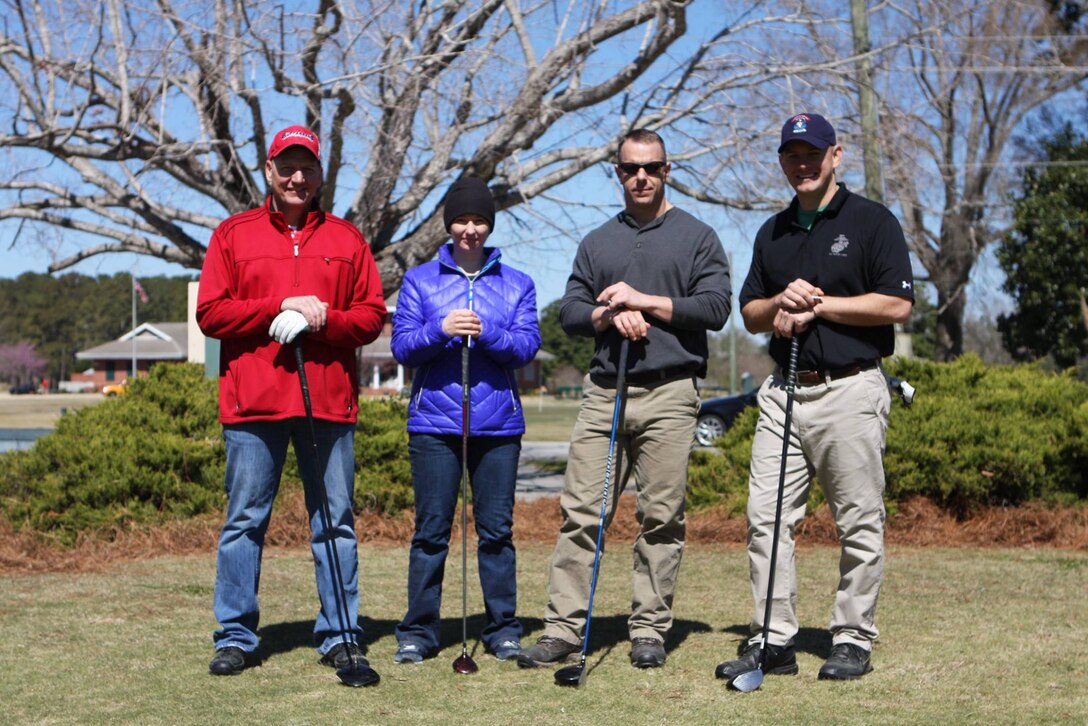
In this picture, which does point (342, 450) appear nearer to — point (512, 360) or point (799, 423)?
point (512, 360)

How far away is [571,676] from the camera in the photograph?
14.6ft

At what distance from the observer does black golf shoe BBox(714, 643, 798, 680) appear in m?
4.53

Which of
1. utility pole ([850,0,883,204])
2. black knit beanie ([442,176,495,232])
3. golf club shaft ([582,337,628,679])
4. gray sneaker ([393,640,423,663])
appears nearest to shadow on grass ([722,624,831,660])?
golf club shaft ([582,337,628,679])

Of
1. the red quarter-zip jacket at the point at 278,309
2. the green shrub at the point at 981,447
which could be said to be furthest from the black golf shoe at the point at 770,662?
the green shrub at the point at 981,447

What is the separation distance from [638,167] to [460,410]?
3.96 ft

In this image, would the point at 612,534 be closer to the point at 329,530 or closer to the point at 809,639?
the point at 809,639

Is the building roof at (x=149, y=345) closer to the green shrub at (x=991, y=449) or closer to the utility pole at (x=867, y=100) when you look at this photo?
the utility pole at (x=867, y=100)

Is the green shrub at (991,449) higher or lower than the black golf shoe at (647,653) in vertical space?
higher

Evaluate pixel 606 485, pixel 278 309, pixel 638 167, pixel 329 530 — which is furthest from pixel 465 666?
pixel 638 167

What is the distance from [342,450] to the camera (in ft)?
16.2

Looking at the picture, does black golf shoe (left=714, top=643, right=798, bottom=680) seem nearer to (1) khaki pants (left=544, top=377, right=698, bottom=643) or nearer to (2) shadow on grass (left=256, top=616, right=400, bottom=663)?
(1) khaki pants (left=544, top=377, right=698, bottom=643)

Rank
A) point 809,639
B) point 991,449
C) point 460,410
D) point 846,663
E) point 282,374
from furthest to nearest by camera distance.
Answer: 1. point 991,449
2. point 809,639
3. point 460,410
4. point 282,374
5. point 846,663

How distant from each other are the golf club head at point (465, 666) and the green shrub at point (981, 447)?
4.29 meters

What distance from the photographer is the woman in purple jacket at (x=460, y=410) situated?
505cm
